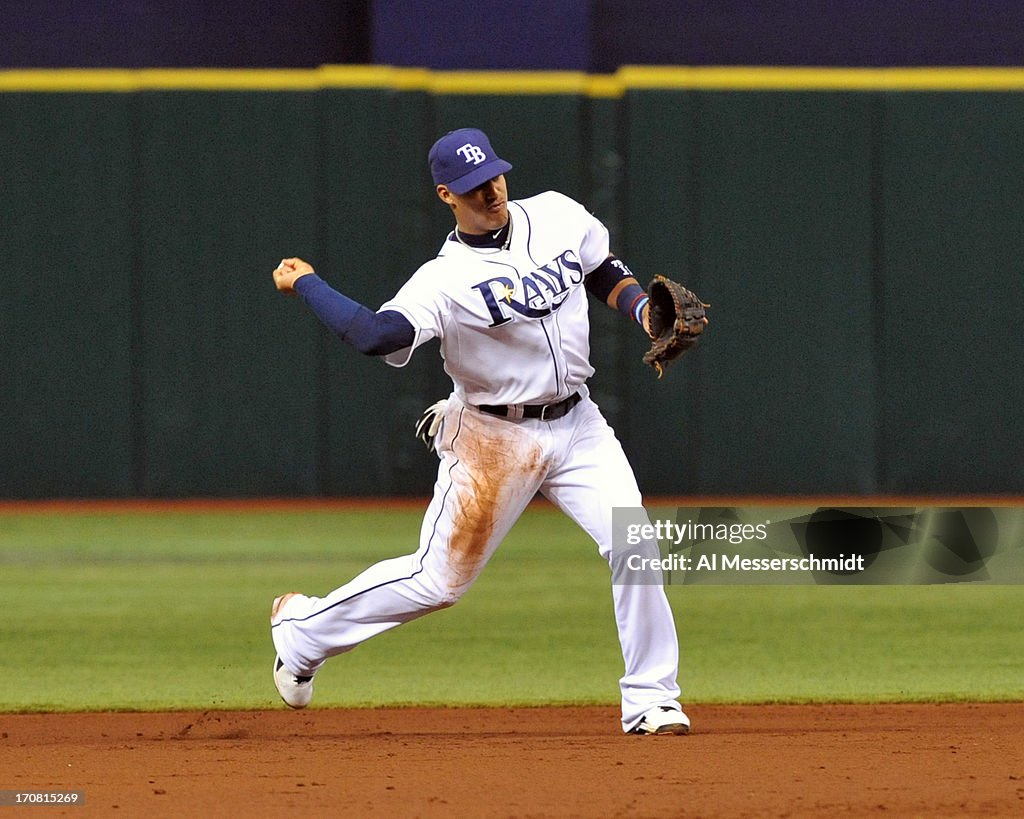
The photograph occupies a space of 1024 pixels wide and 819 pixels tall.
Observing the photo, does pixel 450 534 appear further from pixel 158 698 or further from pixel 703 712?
pixel 158 698

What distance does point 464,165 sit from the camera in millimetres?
5340

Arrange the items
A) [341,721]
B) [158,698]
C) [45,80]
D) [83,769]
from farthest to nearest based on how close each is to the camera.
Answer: [45,80] → [158,698] → [341,721] → [83,769]

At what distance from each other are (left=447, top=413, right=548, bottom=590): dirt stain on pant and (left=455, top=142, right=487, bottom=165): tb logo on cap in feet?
2.71

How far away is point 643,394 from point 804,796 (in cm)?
844

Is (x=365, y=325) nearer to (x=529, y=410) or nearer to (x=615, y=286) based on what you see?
(x=529, y=410)

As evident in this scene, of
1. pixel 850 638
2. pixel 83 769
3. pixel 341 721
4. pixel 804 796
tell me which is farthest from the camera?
pixel 850 638

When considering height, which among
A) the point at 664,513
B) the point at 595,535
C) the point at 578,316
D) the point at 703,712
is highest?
the point at 578,316

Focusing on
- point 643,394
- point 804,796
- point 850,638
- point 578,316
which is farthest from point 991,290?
point 804,796

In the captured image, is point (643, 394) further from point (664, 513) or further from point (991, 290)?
point (991, 290)

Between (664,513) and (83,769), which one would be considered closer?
(83,769)

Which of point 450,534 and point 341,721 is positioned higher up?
point 450,534

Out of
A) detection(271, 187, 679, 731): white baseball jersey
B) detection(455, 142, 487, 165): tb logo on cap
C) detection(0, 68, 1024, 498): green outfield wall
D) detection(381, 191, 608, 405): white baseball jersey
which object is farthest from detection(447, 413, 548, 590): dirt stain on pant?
detection(0, 68, 1024, 498): green outfield wall

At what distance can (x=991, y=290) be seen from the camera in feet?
41.7

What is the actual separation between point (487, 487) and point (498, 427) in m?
0.20
